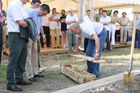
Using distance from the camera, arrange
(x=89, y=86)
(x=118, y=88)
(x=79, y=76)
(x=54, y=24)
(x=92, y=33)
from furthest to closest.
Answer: (x=54, y=24), (x=79, y=76), (x=92, y=33), (x=118, y=88), (x=89, y=86)

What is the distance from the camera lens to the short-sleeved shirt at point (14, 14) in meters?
3.70

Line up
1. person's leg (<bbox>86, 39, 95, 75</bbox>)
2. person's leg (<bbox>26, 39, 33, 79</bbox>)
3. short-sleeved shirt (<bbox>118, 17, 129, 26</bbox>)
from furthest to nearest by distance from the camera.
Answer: short-sleeved shirt (<bbox>118, 17, 129, 26</bbox>)
person's leg (<bbox>86, 39, 95, 75</bbox>)
person's leg (<bbox>26, 39, 33, 79</bbox>)

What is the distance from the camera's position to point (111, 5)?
1169 centimetres

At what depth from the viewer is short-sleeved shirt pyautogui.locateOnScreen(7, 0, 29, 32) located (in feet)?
12.1

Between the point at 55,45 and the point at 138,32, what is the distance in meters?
5.01

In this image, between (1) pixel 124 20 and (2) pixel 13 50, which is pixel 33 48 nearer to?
(2) pixel 13 50

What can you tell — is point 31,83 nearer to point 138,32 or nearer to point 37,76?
point 37,76

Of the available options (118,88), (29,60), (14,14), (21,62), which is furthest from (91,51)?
(14,14)

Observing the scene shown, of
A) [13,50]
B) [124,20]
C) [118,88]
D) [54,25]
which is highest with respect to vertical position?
[124,20]

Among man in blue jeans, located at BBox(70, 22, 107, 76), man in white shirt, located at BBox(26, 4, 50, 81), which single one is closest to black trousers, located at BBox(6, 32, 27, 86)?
man in white shirt, located at BBox(26, 4, 50, 81)

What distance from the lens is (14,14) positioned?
370cm

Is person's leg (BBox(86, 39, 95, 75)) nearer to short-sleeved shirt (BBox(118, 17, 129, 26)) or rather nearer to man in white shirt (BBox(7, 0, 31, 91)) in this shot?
man in white shirt (BBox(7, 0, 31, 91))

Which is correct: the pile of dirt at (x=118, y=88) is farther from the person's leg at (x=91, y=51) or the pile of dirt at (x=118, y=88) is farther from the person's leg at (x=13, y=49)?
the person's leg at (x=13, y=49)

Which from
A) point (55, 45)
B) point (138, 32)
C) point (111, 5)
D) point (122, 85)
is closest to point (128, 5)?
point (111, 5)
